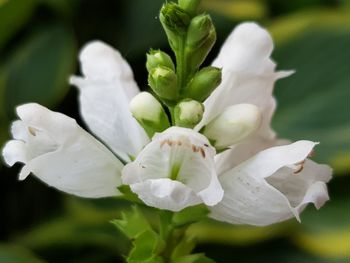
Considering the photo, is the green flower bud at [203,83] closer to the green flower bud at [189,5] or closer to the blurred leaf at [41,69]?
the green flower bud at [189,5]

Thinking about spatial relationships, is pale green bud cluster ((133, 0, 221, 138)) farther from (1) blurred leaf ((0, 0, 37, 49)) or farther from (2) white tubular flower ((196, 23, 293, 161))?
(1) blurred leaf ((0, 0, 37, 49))

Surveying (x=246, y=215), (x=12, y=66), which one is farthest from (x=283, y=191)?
(x=12, y=66)

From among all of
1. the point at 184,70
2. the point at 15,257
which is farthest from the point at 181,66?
the point at 15,257

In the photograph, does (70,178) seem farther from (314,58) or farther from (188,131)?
(314,58)

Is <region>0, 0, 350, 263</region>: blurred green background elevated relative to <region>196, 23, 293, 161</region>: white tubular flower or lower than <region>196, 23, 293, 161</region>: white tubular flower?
lower

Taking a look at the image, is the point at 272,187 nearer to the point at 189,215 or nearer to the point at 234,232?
the point at 189,215

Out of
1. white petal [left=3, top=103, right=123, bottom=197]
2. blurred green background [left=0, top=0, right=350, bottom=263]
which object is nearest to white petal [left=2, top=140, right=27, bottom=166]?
white petal [left=3, top=103, right=123, bottom=197]

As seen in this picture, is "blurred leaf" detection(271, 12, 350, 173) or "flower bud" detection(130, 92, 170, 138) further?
"blurred leaf" detection(271, 12, 350, 173)

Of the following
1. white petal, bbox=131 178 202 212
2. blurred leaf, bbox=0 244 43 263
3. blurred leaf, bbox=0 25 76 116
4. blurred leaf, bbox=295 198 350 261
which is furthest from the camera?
blurred leaf, bbox=0 25 76 116
